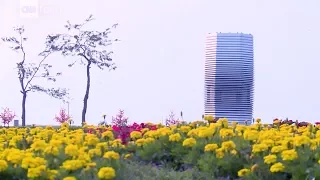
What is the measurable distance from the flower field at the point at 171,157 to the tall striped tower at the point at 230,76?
9614 mm

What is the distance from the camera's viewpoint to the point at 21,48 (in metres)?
21.5

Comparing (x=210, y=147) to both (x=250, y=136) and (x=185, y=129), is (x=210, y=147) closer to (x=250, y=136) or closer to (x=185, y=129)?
(x=250, y=136)

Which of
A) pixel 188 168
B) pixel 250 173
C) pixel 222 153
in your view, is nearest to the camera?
pixel 250 173

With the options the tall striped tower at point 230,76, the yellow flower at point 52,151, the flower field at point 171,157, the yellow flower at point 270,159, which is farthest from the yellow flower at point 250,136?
the tall striped tower at point 230,76

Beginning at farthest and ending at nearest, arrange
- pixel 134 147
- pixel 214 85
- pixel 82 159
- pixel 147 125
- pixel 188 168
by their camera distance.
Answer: pixel 214 85, pixel 147 125, pixel 134 147, pixel 188 168, pixel 82 159

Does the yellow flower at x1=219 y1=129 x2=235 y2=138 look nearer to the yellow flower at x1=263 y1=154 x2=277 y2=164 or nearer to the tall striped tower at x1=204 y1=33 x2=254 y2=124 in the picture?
the yellow flower at x1=263 y1=154 x2=277 y2=164

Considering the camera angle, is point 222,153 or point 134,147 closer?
point 222,153

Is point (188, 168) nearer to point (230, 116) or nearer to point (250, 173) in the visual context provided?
point (250, 173)

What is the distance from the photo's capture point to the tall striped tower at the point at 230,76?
624 inches

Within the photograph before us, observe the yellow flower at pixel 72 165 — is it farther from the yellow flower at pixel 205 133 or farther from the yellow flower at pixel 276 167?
the yellow flower at pixel 205 133

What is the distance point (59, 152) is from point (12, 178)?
47 centimetres

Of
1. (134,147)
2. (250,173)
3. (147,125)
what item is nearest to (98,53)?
(147,125)

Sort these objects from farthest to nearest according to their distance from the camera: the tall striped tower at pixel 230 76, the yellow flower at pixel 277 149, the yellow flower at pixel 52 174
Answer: the tall striped tower at pixel 230 76
the yellow flower at pixel 277 149
the yellow flower at pixel 52 174

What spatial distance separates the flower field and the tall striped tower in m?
9.61
